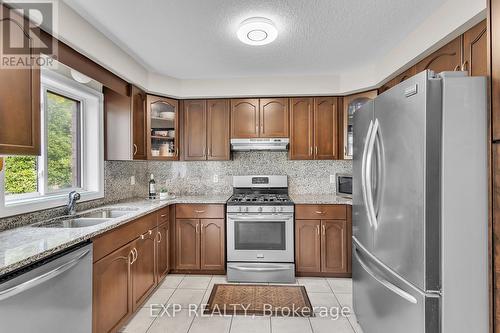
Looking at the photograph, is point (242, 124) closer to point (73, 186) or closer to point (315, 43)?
point (315, 43)

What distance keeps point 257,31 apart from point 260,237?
2101 millimetres

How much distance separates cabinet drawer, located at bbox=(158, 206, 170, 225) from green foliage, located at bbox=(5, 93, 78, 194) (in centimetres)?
90

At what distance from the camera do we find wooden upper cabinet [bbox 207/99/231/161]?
3.49m

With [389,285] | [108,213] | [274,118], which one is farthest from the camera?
[274,118]

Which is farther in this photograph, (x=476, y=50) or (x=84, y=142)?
(x=84, y=142)

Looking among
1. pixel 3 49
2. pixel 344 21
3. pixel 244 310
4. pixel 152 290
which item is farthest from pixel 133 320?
pixel 344 21

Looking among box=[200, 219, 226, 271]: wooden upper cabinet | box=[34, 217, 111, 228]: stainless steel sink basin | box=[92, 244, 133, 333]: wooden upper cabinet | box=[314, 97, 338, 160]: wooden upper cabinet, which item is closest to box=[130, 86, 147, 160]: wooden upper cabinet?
box=[34, 217, 111, 228]: stainless steel sink basin

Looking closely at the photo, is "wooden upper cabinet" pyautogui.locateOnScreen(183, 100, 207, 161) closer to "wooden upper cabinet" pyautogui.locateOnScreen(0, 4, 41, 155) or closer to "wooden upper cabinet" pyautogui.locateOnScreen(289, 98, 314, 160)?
"wooden upper cabinet" pyautogui.locateOnScreen(289, 98, 314, 160)

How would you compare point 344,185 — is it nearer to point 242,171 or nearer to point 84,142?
point 242,171

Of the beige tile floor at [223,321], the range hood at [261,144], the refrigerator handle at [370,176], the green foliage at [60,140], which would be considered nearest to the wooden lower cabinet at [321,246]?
the beige tile floor at [223,321]

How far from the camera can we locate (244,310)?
2402 millimetres

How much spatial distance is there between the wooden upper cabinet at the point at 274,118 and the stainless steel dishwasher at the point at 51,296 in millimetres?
2371

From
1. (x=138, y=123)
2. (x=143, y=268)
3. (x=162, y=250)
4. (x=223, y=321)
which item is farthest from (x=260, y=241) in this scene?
(x=138, y=123)

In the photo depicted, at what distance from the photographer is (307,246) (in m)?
3.07
